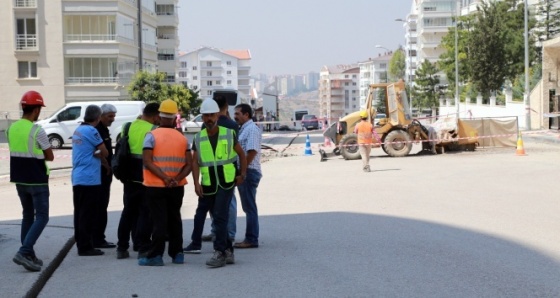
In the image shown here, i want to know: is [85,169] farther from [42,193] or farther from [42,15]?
[42,15]

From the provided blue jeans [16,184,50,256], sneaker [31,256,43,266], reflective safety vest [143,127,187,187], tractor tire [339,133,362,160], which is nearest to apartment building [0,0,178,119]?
tractor tire [339,133,362,160]

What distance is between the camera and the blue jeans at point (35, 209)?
939 cm

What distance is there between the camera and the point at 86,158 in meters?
10.5

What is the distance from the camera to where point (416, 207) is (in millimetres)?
15820

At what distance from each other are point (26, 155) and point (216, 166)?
201cm

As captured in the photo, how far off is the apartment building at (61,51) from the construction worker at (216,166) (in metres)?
47.8

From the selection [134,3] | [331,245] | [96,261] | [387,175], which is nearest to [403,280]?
[331,245]

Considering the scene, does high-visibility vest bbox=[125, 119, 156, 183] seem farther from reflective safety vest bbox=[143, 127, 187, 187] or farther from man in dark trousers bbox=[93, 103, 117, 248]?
reflective safety vest bbox=[143, 127, 187, 187]

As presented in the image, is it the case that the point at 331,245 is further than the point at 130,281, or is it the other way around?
the point at 331,245

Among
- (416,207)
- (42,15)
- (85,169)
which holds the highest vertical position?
(42,15)

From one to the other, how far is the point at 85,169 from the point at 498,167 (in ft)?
54.6

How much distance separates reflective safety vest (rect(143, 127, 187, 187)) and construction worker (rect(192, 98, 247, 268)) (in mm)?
174

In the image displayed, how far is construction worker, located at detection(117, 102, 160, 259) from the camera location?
10266 millimetres

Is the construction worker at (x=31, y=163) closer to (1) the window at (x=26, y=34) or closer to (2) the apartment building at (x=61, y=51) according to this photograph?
(2) the apartment building at (x=61, y=51)
